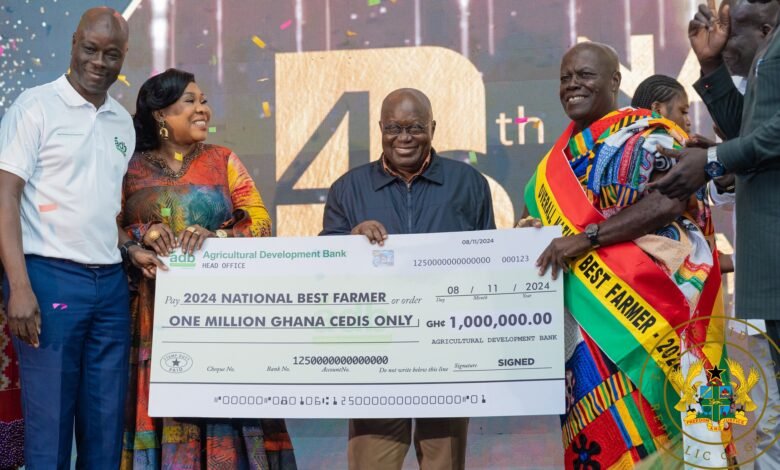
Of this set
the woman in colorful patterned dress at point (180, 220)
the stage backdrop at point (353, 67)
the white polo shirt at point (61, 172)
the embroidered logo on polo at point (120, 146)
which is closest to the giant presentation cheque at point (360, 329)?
the woman in colorful patterned dress at point (180, 220)

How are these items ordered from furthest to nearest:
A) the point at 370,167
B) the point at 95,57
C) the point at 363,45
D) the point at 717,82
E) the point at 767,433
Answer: the point at 363,45 → the point at 370,167 → the point at 95,57 → the point at 767,433 → the point at 717,82

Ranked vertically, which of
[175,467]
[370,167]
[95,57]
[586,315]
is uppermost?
[95,57]

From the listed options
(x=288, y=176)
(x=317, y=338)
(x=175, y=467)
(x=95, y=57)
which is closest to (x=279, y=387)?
(x=317, y=338)

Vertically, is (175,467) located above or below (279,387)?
below

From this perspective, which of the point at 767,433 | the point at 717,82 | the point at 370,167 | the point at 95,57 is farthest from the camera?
the point at 370,167

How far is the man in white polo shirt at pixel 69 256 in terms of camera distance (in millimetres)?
3037

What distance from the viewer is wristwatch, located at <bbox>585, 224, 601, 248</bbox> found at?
3.02 m

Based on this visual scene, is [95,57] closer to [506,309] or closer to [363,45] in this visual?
[506,309]

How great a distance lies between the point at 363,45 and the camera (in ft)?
17.6

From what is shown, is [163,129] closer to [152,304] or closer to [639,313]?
[152,304]

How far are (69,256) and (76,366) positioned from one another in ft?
1.29

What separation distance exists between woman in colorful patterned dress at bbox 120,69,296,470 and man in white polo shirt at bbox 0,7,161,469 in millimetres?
149

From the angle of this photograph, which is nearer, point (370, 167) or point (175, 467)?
point (175, 467)

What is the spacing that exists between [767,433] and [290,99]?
3437 mm
